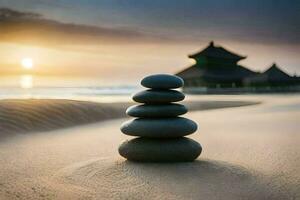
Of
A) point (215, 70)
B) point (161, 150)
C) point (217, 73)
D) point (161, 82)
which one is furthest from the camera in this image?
point (215, 70)

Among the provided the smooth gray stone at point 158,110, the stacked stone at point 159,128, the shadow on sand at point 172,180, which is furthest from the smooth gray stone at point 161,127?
the shadow on sand at point 172,180

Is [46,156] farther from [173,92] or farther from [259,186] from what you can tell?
[259,186]

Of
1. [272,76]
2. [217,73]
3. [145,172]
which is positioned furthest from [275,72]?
[145,172]

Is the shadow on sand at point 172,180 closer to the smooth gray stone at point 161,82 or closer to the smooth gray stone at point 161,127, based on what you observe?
the smooth gray stone at point 161,127

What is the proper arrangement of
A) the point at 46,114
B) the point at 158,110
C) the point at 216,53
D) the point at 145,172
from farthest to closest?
the point at 216,53 < the point at 46,114 < the point at 158,110 < the point at 145,172

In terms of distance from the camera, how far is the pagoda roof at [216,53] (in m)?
50.4

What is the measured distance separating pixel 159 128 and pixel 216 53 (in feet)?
146

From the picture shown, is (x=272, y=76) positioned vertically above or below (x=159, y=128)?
below

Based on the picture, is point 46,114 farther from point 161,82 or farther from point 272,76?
point 272,76

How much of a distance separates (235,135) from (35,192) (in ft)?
28.0

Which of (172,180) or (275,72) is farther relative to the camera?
(275,72)

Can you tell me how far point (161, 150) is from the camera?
26.1 ft

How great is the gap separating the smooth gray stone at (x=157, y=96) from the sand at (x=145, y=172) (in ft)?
4.59

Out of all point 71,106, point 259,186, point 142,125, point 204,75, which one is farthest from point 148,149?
point 204,75
